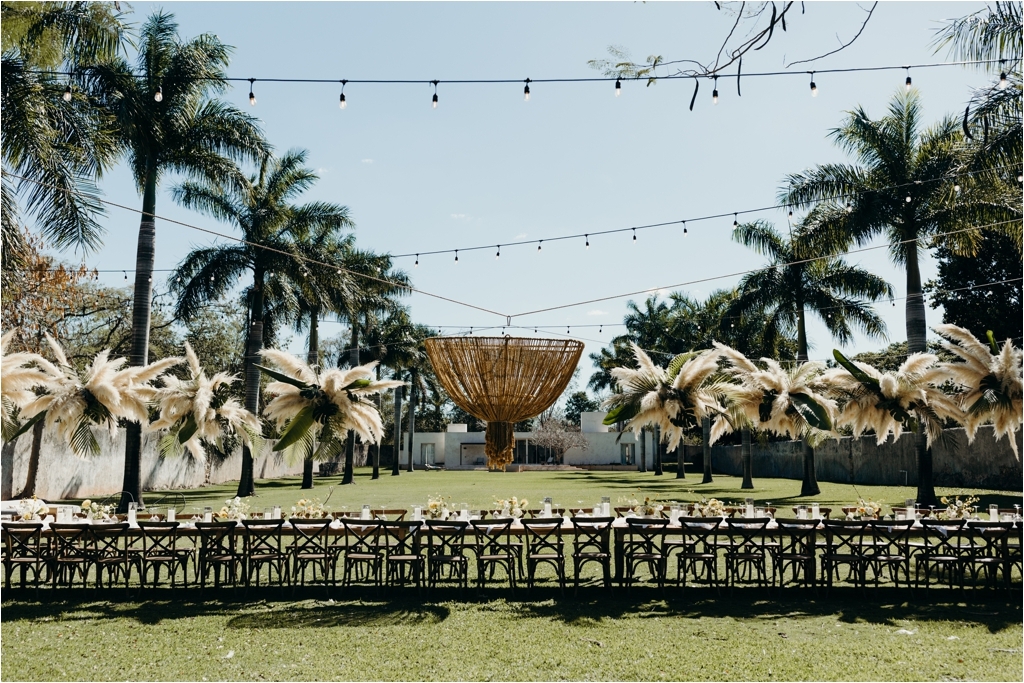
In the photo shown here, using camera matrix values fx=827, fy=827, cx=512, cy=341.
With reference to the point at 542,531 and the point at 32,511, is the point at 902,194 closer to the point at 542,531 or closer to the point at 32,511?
the point at 542,531

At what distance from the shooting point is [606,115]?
8.48 metres

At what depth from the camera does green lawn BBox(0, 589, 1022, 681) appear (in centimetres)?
584

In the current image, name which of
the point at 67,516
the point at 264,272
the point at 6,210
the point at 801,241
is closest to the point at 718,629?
the point at 67,516

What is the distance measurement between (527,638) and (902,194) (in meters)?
15.6

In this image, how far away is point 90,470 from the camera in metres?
22.6

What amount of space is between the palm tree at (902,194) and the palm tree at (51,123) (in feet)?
44.9

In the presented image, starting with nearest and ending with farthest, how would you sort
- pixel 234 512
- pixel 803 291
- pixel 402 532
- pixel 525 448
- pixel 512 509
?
pixel 402 532, pixel 234 512, pixel 512 509, pixel 803 291, pixel 525 448

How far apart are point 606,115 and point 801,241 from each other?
41.9ft

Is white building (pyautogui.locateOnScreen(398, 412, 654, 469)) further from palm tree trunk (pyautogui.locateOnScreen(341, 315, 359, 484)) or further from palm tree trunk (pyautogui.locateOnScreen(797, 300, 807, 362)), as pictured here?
palm tree trunk (pyautogui.locateOnScreen(797, 300, 807, 362))

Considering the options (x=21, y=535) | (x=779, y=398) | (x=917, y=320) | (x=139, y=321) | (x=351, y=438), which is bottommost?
(x=21, y=535)

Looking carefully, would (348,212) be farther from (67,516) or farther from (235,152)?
(67,516)

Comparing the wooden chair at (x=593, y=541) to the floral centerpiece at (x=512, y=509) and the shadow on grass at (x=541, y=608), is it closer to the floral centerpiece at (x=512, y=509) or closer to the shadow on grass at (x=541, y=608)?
the shadow on grass at (x=541, y=608)

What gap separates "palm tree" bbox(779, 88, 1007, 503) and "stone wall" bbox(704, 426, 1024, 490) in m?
3.71

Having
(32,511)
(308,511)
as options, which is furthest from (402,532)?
(32,511)
